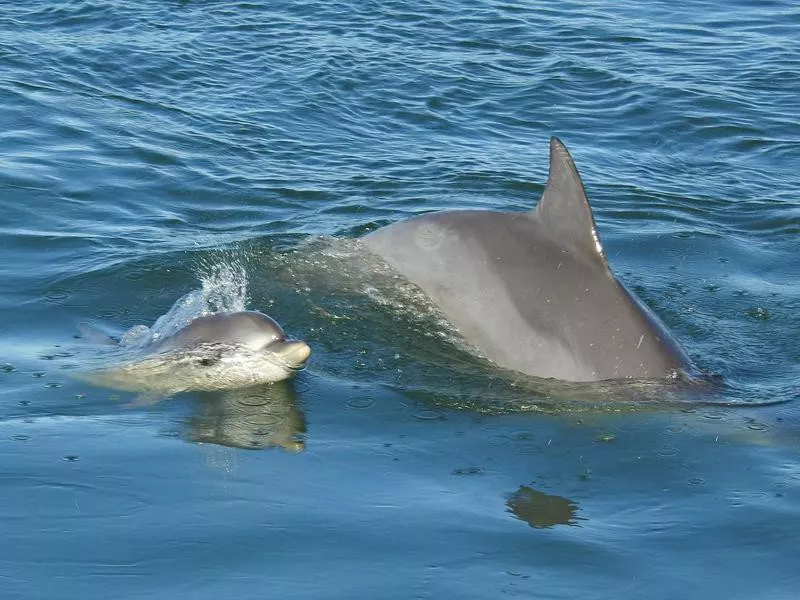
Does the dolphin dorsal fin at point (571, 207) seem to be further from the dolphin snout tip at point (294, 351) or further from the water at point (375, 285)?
the dolphin snout tip at point (294, 351)

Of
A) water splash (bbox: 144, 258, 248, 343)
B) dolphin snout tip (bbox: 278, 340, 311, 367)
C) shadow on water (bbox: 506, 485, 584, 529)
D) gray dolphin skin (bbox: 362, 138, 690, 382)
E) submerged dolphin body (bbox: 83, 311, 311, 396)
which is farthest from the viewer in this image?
water splash (bbox: 144, 258, 248, 343)

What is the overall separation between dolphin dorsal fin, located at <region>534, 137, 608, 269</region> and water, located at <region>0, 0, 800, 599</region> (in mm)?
1214

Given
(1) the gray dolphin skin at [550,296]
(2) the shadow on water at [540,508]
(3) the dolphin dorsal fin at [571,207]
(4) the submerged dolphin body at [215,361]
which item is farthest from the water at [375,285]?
(3) the dolphin dorsal fin at [571,207]

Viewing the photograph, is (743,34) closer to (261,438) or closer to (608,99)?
(608,99)

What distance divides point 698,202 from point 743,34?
902cm

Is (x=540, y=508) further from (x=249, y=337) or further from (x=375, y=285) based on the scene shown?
(x=375, y=285)

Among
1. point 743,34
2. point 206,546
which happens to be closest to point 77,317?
point 206,546

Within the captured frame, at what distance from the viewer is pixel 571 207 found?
10.5m

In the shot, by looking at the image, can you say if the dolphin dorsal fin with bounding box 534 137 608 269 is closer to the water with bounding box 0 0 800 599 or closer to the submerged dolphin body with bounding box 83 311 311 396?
the water with bounding box 0 0 800 599

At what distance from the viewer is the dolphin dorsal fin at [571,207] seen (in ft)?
34.3

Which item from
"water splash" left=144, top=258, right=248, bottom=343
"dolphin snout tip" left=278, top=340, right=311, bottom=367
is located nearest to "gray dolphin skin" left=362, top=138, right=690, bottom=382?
"dolphin snout tip" left=278, top=340, right=311, bottom=367

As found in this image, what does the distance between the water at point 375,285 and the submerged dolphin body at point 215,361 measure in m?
0.20

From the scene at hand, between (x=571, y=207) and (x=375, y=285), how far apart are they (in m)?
2.07

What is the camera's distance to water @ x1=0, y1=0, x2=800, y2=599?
25.0 feet
